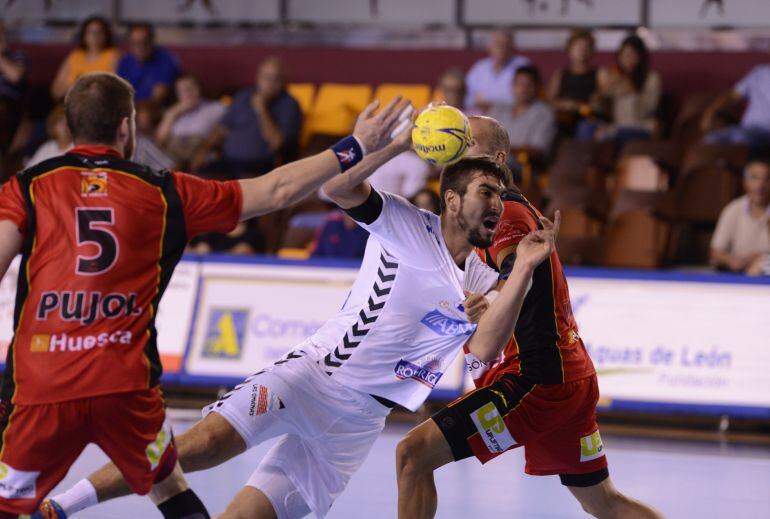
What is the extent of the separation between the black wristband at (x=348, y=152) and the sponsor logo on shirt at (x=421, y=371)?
1.07m

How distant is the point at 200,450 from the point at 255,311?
6057mm

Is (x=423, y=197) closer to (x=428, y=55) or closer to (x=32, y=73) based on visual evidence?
(x=428, y=55)

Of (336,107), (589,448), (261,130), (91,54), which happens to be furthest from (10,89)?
(589,448)

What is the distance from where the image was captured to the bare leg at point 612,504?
5.17m

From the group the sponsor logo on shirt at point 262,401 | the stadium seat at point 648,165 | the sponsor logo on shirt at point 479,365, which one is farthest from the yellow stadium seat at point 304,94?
the sponsor logo on shirt at point 262,401

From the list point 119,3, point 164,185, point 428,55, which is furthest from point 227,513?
point 119,3

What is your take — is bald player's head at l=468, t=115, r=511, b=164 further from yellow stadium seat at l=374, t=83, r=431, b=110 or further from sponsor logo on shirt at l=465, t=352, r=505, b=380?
yellow stadium seat at l=374, t=83, r=431, b=110

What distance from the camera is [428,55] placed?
14531mm

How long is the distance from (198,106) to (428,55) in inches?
113

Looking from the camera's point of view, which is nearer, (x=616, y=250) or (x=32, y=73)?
(x=616, y=250)

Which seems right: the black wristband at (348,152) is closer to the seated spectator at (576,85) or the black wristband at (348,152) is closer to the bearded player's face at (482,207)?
the bearded player's face at (482,207)

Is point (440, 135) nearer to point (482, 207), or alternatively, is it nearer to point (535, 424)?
point (482, 207)

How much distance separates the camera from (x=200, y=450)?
15.3 ft

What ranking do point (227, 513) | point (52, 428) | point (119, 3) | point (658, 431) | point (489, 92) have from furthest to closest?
point (119, 3)
point (489, 92)
point (658, 431)
point (227, 513)
point (52, 428)
